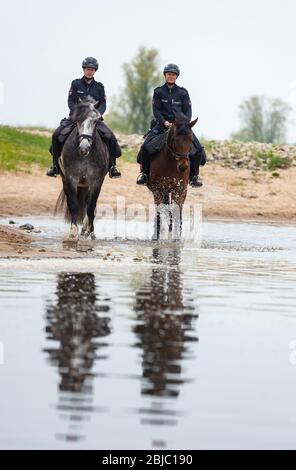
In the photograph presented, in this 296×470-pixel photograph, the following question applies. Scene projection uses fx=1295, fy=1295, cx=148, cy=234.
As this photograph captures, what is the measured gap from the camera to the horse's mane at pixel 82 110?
18.9 meters

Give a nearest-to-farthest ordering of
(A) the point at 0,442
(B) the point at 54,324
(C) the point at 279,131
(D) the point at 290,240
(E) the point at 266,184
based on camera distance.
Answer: (A) the point at 0,442 → (B) the point at 54,324 → (D) the point at 290,240 → (E) the point at 266,184 → (C) the point at 279,131

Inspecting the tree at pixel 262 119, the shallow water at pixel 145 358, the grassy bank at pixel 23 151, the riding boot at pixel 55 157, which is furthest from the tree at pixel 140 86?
the shallow water at pixel 145 358

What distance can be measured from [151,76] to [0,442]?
84745mm

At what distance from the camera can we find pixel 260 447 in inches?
234

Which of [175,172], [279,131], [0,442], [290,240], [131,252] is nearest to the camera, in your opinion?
[0,442]

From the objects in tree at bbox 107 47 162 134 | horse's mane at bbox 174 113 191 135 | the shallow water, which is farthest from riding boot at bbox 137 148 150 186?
tree at bbox 107 47 162 134

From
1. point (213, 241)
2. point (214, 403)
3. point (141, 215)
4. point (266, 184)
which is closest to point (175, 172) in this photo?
point (213, 241)

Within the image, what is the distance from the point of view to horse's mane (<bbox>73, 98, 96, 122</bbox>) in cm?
1887

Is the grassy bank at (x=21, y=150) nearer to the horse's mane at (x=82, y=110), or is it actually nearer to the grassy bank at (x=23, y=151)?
the grassy bank at (x=23, y=151)

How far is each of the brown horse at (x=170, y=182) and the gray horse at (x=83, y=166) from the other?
33.5 inches

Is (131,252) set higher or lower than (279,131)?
lower

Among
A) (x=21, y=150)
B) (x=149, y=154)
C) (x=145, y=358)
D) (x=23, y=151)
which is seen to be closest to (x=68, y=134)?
(x=149, y=154)

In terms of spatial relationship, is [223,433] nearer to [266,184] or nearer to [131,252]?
[131,252]

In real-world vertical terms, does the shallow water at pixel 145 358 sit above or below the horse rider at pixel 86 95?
below
